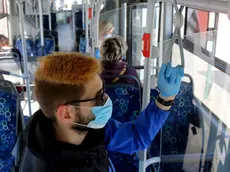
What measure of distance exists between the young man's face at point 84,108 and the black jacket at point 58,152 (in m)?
0.07

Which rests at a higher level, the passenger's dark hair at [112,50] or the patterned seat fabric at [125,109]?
the passenger's dark hair at [112,50]

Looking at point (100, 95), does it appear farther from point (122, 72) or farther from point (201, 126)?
point (122, 72)

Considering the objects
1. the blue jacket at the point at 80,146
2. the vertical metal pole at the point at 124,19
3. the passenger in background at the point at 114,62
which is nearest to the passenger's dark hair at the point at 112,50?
the passenger in background at the point at 114,62

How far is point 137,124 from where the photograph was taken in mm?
1373

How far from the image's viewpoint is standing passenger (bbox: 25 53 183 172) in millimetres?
1157

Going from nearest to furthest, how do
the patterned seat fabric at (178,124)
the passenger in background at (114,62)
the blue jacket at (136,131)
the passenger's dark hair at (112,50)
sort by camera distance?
the blue jacket at (136,131)
the patterned seat fabric at (178,124)
the passenger in background at (114,62)
the passenger's dark hair at (112,50)

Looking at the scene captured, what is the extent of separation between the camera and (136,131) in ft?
4.53

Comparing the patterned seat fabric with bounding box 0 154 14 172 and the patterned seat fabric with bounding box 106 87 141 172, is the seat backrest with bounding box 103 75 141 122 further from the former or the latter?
the patterned seat fabric with bounding box 0 154 14 172

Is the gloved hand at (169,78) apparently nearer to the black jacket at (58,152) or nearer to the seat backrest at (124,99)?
the black jacket at (58,152)

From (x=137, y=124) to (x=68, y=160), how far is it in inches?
14.1

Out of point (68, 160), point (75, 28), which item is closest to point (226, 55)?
point (68, 160)

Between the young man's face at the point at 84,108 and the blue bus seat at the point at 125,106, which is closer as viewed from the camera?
the young man's face at the point at 84,108

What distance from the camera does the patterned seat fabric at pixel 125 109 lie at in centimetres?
210

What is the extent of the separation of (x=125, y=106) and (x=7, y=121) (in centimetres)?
75
